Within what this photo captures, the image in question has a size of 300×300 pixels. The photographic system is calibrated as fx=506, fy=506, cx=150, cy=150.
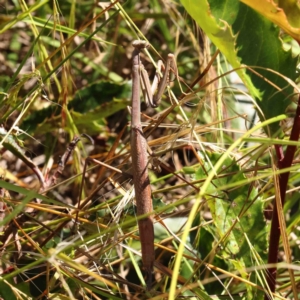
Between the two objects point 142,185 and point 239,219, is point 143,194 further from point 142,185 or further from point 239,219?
point 239,219

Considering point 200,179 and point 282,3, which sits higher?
point 282,3

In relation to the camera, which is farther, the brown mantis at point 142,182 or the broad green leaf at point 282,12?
the brown mantis at point 142,182

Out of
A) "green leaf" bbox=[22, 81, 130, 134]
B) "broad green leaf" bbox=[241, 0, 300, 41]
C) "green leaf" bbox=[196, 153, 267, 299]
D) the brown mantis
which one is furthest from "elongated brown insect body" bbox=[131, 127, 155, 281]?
"green leaf" bbox=[22, 81, 130, 134]

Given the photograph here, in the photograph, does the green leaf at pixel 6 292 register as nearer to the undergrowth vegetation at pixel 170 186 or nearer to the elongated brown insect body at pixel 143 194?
the undergrowth vegetation at pixel 170 186

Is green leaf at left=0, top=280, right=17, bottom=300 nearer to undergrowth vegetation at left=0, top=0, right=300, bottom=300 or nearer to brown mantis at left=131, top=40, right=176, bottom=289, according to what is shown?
undergrowth vegetation at left=0, top=0, right=300, bottom=300

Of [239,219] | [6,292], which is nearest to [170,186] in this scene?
[239,219]

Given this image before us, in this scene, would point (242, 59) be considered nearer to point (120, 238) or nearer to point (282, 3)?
point (282, 3)

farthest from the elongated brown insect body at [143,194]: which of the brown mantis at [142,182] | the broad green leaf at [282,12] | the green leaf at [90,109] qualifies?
the green leaf at [90,109]

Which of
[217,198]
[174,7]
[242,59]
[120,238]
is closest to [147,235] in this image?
[120,238]
